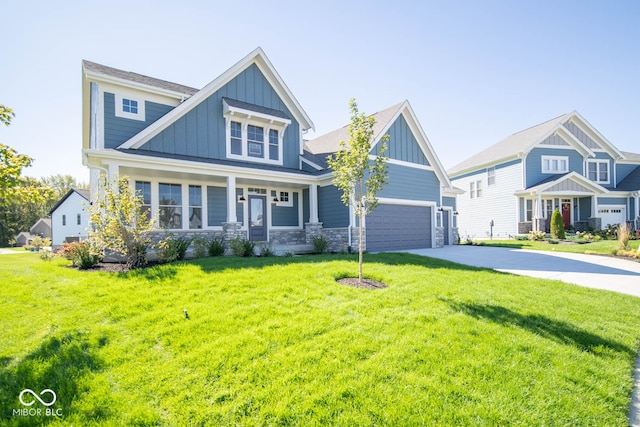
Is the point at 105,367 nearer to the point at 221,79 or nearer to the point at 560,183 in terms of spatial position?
the point at 221,79

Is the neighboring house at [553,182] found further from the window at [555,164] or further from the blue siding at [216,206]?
the blue siding at [216,206]

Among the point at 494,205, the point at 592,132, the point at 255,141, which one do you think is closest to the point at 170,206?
the point at 255,141

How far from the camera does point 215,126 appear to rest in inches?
477

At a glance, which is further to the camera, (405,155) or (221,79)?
(405,155)

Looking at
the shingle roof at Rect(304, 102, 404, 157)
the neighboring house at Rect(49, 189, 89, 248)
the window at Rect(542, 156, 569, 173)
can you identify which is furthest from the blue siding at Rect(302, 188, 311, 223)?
the window at Rect(542, 156, 569, 173)

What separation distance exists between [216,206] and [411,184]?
356 inches

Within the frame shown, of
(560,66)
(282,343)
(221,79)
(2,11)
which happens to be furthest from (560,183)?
(2,11)

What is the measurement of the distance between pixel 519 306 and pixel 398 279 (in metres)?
2.25

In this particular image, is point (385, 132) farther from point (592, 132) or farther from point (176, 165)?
point (592, 132)

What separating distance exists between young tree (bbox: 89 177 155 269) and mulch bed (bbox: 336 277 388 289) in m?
5.23

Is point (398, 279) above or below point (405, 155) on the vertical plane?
below

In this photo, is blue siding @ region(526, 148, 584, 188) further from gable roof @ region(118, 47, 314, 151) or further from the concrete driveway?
gable roof @ region(118, 47, 314, 151)

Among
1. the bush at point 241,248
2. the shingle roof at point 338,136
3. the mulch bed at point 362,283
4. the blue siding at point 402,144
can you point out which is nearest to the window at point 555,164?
the blue siding at point 402,144

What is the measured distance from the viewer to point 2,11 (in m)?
6.67
